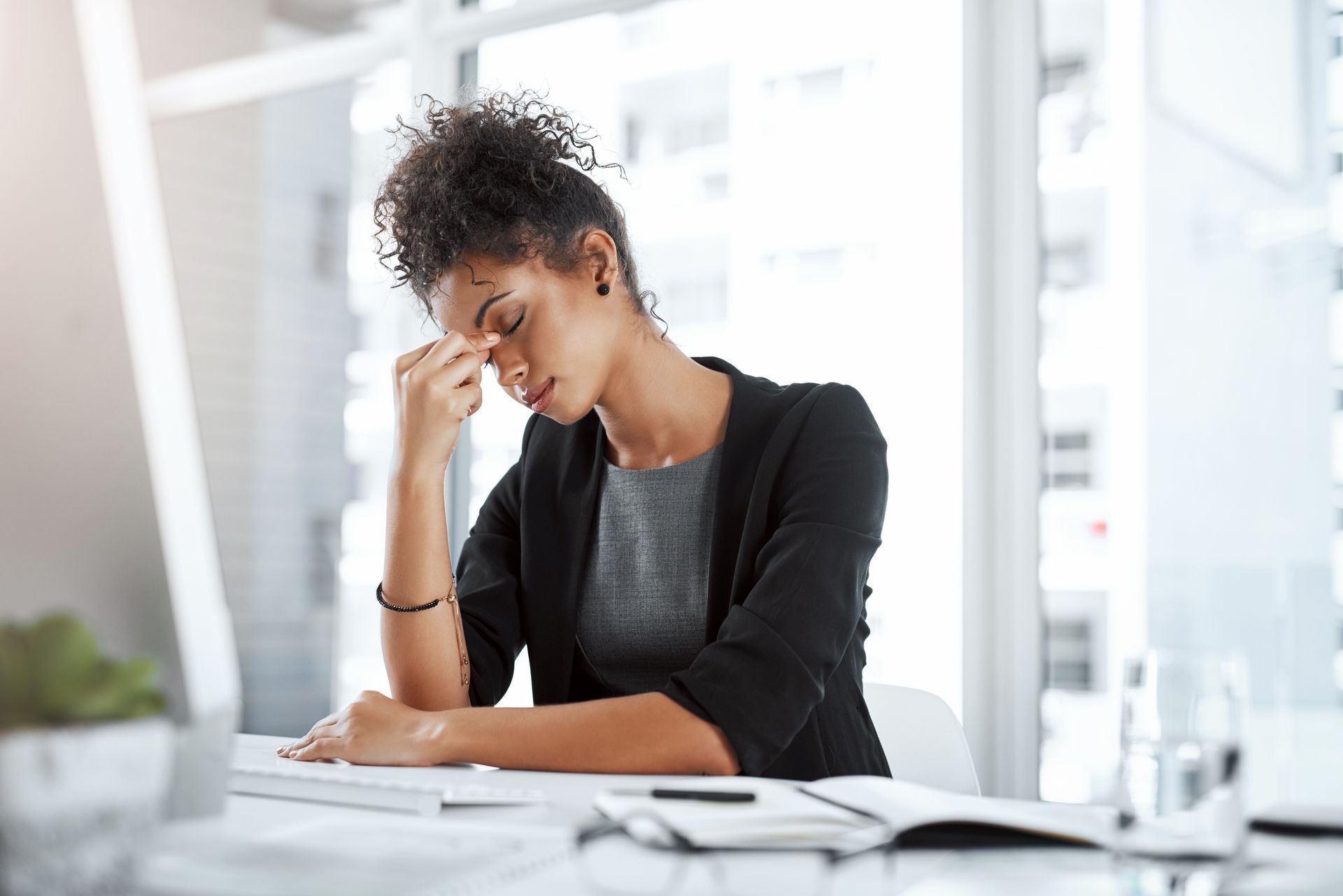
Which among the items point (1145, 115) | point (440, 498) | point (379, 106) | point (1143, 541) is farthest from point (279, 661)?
point (1145, 115)

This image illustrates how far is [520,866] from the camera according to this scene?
593mm

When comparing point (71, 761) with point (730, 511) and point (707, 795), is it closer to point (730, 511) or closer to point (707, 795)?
point (707, 795)

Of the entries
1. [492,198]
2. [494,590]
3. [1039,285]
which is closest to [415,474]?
[494,590]

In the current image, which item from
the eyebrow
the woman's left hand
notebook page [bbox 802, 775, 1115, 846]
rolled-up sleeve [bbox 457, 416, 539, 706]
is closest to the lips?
the eyebrow

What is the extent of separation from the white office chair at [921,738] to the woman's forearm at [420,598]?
1.76 feet

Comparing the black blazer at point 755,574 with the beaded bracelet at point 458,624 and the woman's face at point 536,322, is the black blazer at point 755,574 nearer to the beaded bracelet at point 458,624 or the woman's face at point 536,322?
the beaded bracelet at point 458,624

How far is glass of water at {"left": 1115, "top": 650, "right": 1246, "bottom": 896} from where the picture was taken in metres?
0.57

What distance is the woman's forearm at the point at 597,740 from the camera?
979mm

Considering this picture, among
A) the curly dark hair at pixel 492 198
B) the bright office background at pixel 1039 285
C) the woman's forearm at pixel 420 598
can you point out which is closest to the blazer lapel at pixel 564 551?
the woman's forearm at pixel 420 598

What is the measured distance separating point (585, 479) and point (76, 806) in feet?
3.58

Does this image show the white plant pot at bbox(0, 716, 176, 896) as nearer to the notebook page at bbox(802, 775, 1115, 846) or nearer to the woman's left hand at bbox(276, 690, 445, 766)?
the notebook page at bbox(802, 775, 1115, 846)

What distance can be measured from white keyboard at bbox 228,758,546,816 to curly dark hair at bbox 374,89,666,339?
70cm

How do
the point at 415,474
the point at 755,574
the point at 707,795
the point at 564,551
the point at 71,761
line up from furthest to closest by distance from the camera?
the point at 564,551, the point at 415,474, the point at 755,574, the point at 707,795, the point at 71,761

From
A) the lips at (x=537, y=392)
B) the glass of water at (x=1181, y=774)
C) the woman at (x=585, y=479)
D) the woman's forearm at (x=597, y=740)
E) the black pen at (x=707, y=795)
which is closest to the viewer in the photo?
the glass of water at (x=1181, y=774)
